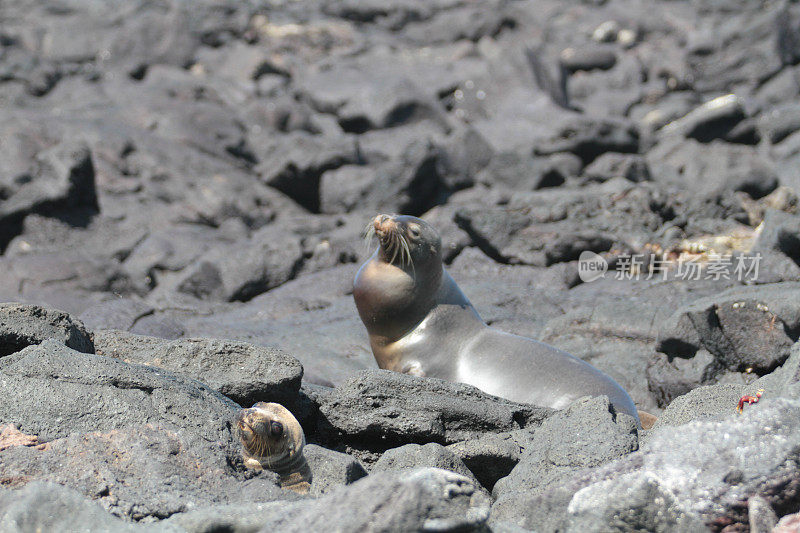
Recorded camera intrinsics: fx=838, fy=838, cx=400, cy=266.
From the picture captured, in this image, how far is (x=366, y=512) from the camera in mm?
2746

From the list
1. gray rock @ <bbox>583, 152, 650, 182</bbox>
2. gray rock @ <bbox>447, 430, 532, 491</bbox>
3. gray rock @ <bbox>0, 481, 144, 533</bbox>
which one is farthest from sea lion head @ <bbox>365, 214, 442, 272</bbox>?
gray rock @ <bbox>583, 152, 650, 182</bbox>

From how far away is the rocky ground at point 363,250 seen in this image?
3455 mm

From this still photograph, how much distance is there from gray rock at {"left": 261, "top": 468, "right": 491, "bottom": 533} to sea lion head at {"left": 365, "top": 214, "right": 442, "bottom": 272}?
384 cm

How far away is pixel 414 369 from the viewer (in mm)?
6684

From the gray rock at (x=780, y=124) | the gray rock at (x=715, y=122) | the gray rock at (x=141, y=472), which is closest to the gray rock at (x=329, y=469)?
the gray rock at (x=141, y=472)

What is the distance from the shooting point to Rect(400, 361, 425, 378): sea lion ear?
6660 millimetres

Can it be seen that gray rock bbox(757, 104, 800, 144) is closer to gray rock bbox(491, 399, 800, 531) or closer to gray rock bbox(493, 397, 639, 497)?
gray rock bbox(493, 397, 639, 497)

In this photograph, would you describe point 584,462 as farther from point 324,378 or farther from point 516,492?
point 324,378

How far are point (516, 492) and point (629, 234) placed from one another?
764 centimetres

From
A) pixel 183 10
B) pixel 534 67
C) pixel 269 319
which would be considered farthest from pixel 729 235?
pixel 183 10

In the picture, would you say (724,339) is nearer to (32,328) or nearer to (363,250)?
(32,328)

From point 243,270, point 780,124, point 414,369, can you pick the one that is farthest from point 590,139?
point 414,369

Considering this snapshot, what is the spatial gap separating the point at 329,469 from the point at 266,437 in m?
0.39

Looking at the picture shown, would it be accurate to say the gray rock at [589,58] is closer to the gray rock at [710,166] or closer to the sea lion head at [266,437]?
the gray rock at [710,166]
